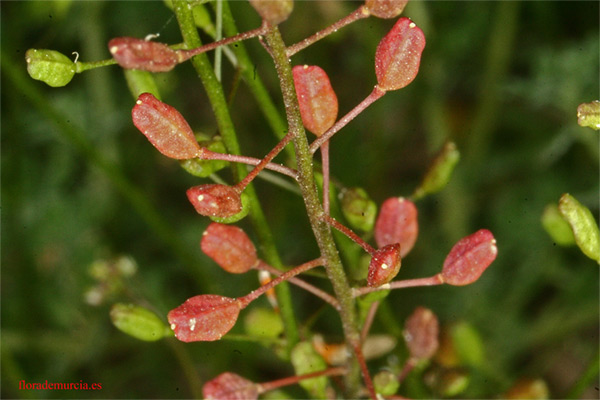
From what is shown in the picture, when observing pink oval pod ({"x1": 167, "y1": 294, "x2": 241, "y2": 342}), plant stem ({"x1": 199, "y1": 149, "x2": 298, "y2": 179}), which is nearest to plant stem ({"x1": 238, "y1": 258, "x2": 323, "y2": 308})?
pink oval pod ({"x1": 167, "y1": 294, "x2": 241, "y2": 342})

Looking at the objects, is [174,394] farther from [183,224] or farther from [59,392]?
[183,224]

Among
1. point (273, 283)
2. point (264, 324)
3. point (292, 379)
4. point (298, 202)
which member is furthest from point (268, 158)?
point (298, 202)

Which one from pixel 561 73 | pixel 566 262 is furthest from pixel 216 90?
→ pixel 566 262

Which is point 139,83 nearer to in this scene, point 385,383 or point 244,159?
point 244,159

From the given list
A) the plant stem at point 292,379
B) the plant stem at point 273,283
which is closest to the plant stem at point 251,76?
the plant stem at point 273,283

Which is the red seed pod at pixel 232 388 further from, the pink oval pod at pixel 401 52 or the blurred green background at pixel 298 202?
the blurred green background at pixel 298 202

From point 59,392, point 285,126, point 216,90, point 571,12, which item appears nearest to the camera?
point 216,90
